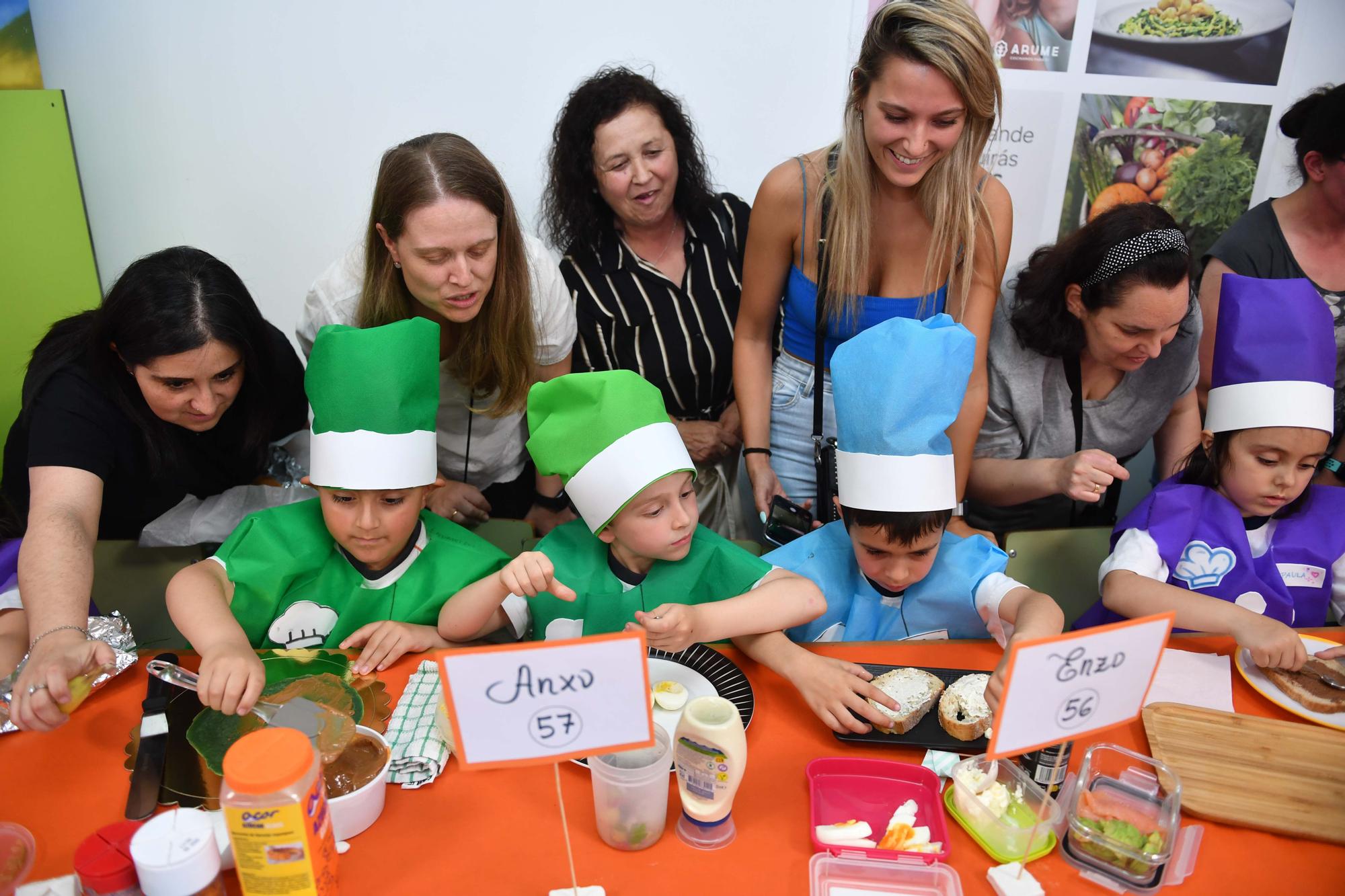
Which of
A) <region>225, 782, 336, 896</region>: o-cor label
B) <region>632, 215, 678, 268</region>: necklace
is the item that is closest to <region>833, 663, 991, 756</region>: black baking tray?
<region>225, 782, 336, 896</region>: o-cor label

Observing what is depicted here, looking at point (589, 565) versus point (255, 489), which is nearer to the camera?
point (589, 565)

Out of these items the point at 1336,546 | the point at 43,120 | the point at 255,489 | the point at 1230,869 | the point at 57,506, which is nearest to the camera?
the point at 1230,869

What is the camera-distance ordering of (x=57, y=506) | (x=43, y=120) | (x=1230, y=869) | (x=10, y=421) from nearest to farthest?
(x=1230, y=869) < (x=57, y=506) < (x=43, y=120) < (x=10, y=421)

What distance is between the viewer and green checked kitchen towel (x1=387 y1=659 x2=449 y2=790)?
3.69ft

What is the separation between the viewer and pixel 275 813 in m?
0.83

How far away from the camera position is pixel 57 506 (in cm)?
145

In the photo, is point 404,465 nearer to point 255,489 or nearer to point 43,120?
point 255,489

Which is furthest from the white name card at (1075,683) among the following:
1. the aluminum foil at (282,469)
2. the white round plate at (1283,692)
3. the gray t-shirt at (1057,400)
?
the aluminum foil at (282,469)

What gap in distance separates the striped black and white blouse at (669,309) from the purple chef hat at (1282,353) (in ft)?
4.09

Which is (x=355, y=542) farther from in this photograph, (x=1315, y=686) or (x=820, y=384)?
(x=1315, y=686)

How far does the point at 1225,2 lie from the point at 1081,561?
7.13 feet

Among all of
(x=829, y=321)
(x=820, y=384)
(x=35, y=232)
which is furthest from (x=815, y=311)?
(x=35, y=232)

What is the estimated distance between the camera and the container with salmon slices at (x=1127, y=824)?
979 mm

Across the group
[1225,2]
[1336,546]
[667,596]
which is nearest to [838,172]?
[667,596]
